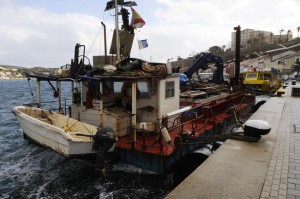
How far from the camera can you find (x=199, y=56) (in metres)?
22.8

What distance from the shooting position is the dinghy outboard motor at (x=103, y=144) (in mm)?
8250

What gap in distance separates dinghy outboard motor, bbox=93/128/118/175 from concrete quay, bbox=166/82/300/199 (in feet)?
10.6

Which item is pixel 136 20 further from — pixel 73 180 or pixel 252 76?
pixel 252 76

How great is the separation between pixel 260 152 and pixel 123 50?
759 centimetres

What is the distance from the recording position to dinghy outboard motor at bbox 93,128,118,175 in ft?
27.1

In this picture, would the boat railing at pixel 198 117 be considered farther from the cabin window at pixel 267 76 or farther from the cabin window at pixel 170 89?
the cabin window at pixel 267 76

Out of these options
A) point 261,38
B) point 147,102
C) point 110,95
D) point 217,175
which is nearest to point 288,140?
point 217,175

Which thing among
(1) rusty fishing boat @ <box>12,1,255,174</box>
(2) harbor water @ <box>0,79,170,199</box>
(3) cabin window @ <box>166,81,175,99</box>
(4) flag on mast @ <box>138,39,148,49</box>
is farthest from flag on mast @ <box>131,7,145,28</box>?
(2) harbor water @ <box>0,79,170,199</box>

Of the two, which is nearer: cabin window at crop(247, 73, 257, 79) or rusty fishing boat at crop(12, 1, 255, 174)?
rusty fishing boat at crop(12, 1, 255, 174)

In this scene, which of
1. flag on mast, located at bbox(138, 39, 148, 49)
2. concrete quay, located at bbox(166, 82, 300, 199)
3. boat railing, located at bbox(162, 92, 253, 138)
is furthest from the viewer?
flag on mast, located at bbox(138, 39, 148, 49)

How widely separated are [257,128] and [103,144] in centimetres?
518

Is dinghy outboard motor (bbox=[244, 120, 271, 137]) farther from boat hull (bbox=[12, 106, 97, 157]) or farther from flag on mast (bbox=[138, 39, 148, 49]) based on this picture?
flag on mast (bbox=[138, 39, 148, 49])

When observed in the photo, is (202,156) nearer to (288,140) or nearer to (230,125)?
(288,140)

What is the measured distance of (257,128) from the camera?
852cm
